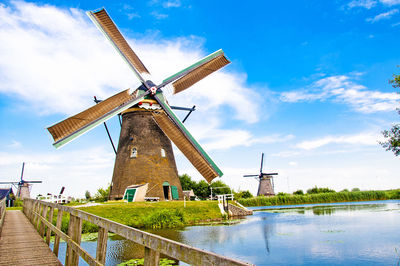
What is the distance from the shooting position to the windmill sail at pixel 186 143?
15602 mm

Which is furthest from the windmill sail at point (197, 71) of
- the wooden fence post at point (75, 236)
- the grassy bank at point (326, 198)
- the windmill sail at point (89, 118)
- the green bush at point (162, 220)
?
the grassy bank at point (326, 198)

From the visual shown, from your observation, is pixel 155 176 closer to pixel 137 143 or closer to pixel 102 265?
pixel 137 143

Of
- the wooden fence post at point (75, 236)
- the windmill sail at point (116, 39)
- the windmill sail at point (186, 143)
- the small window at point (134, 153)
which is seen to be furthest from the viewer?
the small window at point (134, 153)

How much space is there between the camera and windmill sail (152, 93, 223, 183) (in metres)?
15.6

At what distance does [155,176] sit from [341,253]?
43.9ft

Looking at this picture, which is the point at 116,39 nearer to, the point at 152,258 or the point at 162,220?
the point at 162,220

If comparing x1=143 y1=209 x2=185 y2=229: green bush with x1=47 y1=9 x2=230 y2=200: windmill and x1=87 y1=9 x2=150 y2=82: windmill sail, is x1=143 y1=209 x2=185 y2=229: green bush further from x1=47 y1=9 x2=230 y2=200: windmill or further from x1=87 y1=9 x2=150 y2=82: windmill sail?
x1=87 y1=9 x2=150 y2=82: windmill sail

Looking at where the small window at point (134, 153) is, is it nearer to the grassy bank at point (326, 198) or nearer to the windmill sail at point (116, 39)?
the windmill sail at point (116, 39)

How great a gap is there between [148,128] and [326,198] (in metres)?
30.1

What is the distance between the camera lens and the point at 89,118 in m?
15.3

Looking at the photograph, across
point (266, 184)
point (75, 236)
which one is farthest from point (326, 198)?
point (75, 236)

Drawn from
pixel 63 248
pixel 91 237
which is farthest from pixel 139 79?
A: pixel 63 248

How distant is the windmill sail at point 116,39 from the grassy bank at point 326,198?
90.8ft

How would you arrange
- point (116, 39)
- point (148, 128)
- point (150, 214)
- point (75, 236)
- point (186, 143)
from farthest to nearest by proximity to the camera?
point (148, 128), point (116, 39), point (186, 143), point (150, 214), point (75, 236)
